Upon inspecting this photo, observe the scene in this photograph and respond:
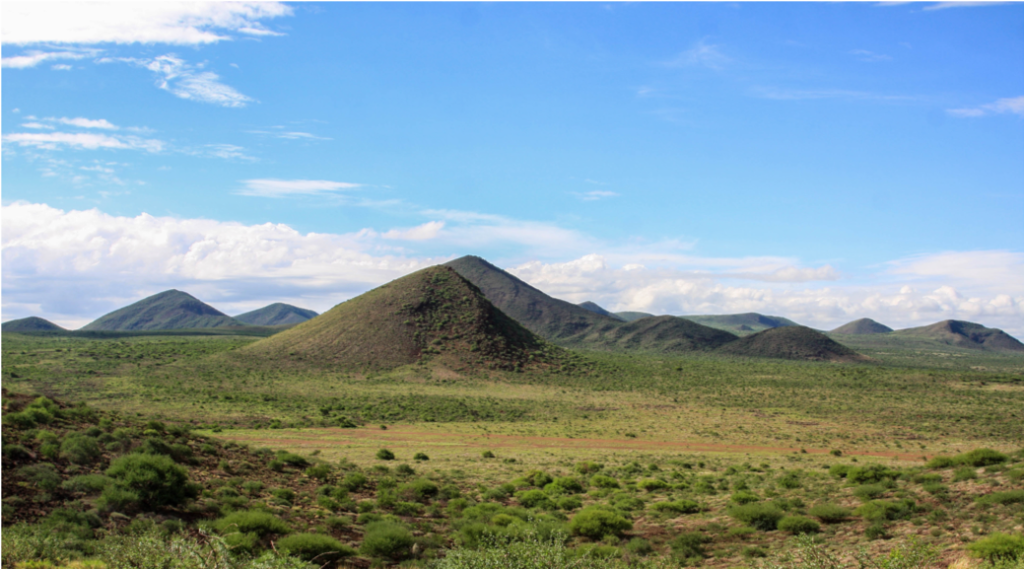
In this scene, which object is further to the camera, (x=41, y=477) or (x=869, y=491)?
(x=869, y=491)

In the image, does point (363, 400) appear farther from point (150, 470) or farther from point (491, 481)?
point (150, 470)

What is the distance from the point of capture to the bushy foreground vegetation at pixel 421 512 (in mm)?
10859

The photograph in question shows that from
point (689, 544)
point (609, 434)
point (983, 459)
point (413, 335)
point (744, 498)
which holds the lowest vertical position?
point (609, 434)

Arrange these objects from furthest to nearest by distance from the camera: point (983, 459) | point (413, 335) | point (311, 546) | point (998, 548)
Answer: point (413, 335), point (983, 459), point (311, 546), point (998, 548)

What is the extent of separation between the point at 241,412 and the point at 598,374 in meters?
50.6

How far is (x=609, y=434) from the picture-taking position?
43.5 m

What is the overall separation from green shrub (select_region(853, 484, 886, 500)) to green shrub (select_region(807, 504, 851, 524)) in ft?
5.45

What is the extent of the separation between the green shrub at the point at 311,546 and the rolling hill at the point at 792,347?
144832mm

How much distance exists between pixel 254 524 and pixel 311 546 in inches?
81.1

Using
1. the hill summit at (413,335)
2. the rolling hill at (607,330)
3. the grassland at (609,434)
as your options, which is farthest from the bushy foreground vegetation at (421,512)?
the rolling hill at (607,330)

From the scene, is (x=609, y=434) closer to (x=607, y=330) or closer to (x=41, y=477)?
(x=41, y=477)

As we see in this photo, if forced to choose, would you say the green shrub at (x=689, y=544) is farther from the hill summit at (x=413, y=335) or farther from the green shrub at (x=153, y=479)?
the hill summit at (x=413, y=335)

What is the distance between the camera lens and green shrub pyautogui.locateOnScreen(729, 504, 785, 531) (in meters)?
15.8

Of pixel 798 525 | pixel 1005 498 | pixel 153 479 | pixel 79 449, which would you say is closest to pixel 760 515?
pixel 798 525
